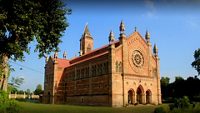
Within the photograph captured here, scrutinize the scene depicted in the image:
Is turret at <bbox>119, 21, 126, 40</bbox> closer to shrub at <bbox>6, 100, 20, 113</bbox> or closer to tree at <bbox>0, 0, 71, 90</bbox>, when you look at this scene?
tree at <bbox>0, 0, 71, 90</bbox>

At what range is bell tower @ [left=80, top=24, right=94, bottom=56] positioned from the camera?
7950 centimetres

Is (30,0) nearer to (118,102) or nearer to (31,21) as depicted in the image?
(31,21)

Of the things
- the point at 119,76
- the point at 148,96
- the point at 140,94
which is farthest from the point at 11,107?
the point at 148,96

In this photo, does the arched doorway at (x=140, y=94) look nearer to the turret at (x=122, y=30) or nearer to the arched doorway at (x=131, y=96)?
the arched doorway at (x=131, y=96)

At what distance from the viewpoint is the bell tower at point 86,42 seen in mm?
79500

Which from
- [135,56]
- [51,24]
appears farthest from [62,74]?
[51,24]

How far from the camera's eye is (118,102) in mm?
46406

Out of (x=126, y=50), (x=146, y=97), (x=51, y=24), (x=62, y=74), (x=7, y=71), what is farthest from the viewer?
(x=62, y=74)

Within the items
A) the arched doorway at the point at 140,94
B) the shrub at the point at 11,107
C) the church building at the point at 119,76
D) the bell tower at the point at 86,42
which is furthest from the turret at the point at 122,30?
the shrub at the point at 11,107

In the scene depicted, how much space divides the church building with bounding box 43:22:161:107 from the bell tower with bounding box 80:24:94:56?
49.9 ft

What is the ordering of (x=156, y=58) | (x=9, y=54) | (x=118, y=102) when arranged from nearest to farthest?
(x=9, y=54) → (x=118, y=102) → (x=156, y=58)

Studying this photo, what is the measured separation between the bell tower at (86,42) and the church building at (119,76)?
1522 cm

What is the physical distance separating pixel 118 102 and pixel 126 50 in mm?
11215

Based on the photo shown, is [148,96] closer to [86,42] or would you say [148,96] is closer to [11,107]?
[86,42]
